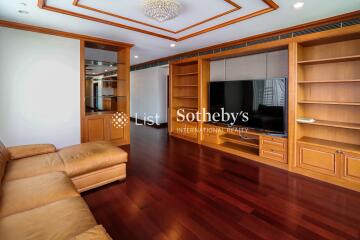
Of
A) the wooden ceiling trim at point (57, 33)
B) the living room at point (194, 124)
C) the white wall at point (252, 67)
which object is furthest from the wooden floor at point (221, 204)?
the wooden ceiling trim at point (57, 33)

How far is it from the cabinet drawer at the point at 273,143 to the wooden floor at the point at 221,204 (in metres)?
0.41

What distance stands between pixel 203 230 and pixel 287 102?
8.44 feet

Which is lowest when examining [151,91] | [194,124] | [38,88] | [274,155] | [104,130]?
[274,155]

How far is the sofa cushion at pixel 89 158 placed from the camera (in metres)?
2.43

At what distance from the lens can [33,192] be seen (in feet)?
5.58

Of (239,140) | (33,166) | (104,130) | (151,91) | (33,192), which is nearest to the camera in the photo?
(33,192)

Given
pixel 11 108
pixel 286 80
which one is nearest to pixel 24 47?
pixel 11 108

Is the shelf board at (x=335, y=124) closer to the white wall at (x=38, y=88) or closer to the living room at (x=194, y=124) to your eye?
the living room at (x=194, y=124)

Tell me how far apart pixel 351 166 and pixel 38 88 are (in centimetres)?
517

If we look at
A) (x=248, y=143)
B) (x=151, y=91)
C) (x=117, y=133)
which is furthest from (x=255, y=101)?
(x=151, y=91)

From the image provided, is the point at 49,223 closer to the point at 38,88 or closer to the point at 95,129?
the point at 38,88

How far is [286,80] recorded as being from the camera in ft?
11.1

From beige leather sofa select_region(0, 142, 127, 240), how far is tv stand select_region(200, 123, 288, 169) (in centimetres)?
238

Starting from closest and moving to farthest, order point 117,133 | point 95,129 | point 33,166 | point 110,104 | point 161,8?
point 33,166 → point 161,8 → point 95,129 → point 117,133 → point 110,104
